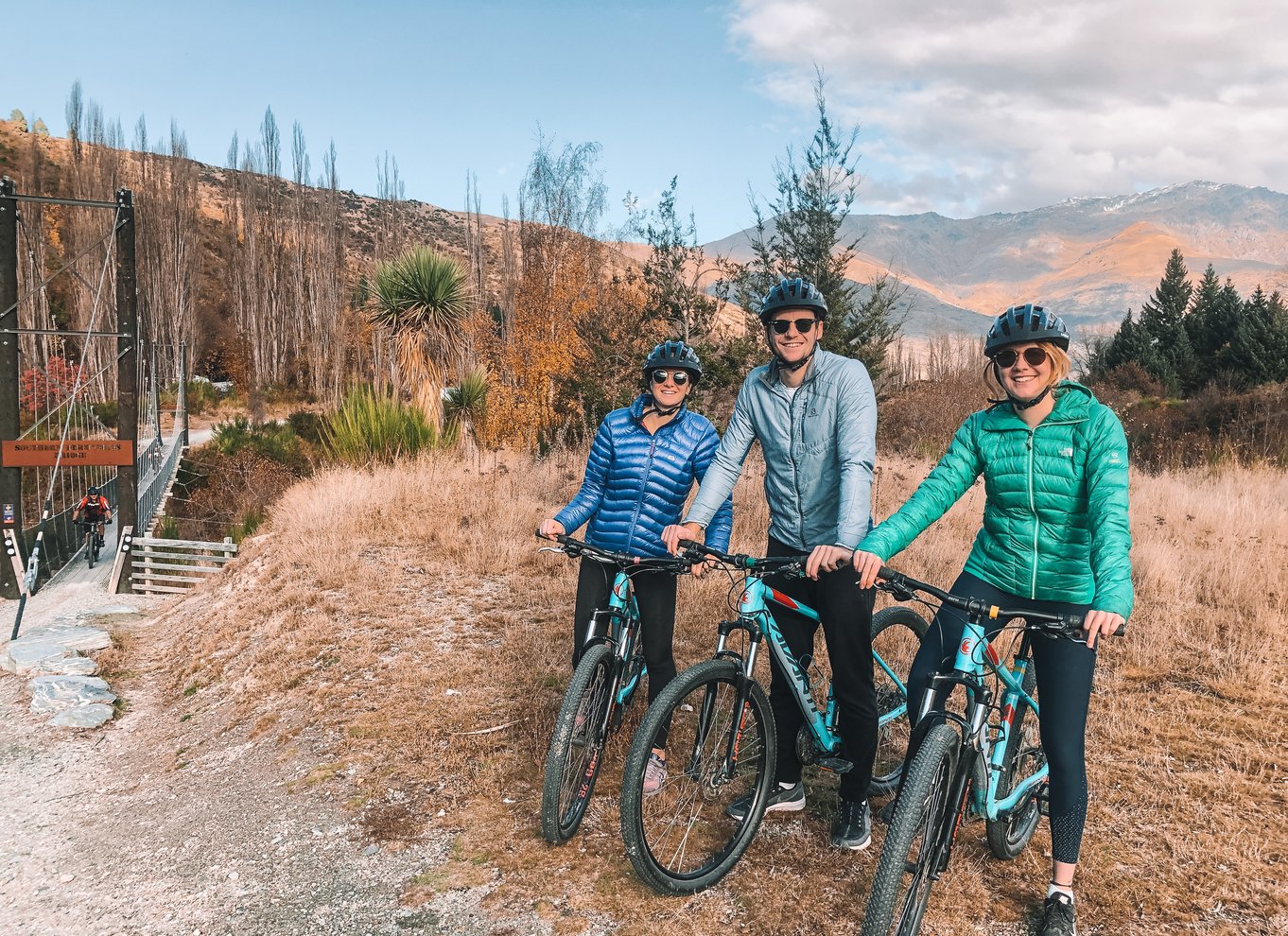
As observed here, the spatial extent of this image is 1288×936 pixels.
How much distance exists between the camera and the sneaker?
3.20m

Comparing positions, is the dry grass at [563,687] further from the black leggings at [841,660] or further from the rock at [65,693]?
the rock at [65,693]

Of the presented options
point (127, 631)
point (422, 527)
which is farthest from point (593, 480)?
point (127, 631)

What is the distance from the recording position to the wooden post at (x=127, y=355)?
12.6 m

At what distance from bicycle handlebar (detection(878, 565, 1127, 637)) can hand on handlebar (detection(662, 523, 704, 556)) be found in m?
0.80

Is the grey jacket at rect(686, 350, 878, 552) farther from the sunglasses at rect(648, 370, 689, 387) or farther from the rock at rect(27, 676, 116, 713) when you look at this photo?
the rock at rect(27, 676, 116, 713)

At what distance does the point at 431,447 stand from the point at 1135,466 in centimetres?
1274

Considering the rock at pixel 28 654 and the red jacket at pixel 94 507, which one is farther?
the red jacket at pixel 94 507

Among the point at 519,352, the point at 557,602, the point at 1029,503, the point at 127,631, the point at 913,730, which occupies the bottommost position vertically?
the point at 127,631

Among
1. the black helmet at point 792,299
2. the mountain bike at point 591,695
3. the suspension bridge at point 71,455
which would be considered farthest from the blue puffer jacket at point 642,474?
the suspension bridge at point 71,455

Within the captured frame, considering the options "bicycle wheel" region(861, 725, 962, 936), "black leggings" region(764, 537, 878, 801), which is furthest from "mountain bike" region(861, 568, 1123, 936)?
"black leggings" region(764, 537, 878, 801)

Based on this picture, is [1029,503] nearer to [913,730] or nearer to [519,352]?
[913,730]

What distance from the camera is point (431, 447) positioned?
1400cm

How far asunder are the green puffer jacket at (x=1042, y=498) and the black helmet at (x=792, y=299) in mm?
744

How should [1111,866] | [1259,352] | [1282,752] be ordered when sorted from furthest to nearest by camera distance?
[1259,352] → [1282,752] → [1111,866]
